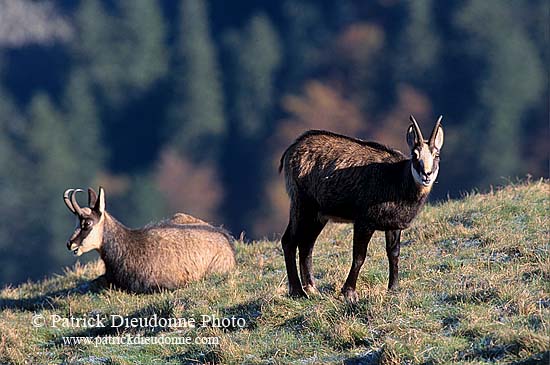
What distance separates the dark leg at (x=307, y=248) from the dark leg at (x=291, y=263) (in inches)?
3.7

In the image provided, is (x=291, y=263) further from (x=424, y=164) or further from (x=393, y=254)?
(x=424, y=164)

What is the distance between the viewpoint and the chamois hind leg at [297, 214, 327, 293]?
13219 mm

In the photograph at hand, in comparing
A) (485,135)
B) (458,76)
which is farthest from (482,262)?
(458,76)

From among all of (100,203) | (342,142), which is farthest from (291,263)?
(100,203)

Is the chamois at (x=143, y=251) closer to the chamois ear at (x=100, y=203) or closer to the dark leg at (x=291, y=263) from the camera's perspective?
the chamois ear at (x=100, y=203)

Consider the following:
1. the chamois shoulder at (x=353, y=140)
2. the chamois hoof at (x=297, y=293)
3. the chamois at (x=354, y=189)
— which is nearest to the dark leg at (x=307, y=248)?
the chamois at (x=354, y=189)

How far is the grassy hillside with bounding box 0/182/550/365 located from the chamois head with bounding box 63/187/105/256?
0.63 m

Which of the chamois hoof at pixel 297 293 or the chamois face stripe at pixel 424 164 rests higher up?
the chamois face stripe at pixel 424 164

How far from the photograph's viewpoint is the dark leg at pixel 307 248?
43.4 ft

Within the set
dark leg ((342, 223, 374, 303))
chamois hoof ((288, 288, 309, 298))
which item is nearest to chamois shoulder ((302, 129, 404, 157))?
dark leg ((342, 223, 374, 303))

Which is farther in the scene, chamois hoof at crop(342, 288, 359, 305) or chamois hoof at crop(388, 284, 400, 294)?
chamois hoof at crop(388, 284, 400, 294)

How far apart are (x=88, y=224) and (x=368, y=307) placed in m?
5.71

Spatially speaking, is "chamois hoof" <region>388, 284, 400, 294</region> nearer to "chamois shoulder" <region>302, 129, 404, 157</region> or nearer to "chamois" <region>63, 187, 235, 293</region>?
"chamois shoulder" <region>302, 129, 404, 157</region>

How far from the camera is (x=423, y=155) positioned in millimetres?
12000
